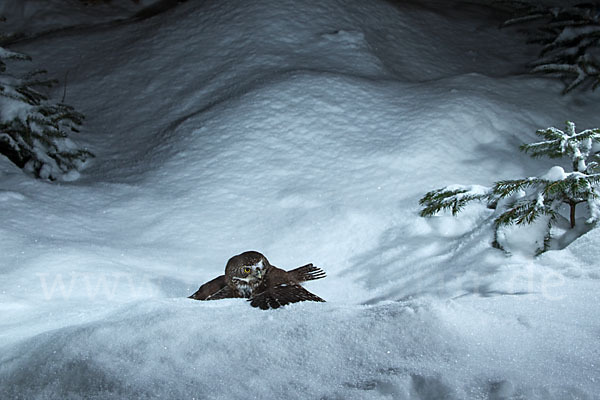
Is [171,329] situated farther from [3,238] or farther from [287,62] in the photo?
[287,62]

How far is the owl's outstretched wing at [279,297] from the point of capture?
180 centimetres

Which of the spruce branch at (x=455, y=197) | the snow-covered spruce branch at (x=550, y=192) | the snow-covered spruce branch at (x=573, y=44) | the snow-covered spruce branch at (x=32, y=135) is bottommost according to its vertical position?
the snow-covered spruce branch at (x=32, y=135)

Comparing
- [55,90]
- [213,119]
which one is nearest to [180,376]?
[213,119]

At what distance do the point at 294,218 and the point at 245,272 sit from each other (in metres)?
1.10

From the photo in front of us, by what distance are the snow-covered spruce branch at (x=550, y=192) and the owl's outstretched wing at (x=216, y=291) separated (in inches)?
44.3

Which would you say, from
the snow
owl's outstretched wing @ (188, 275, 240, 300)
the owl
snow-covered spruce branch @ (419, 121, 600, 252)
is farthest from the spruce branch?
owl's outstretched wing @ (188, 275, 240, 300)

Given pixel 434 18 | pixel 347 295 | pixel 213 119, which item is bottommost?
pixel 347 295

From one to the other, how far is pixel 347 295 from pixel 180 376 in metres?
1.39

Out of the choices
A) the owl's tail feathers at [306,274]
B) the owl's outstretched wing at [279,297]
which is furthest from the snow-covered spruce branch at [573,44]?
the owl's outstretched wing at [279,297]

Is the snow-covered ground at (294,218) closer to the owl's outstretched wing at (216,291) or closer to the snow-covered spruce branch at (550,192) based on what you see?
the snow-covered spruce branch at (550,192)

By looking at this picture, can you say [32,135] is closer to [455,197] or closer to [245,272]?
[245,272]

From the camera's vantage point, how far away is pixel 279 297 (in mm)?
1877

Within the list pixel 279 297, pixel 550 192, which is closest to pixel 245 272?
pixel 279 297

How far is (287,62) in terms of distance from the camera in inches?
200
